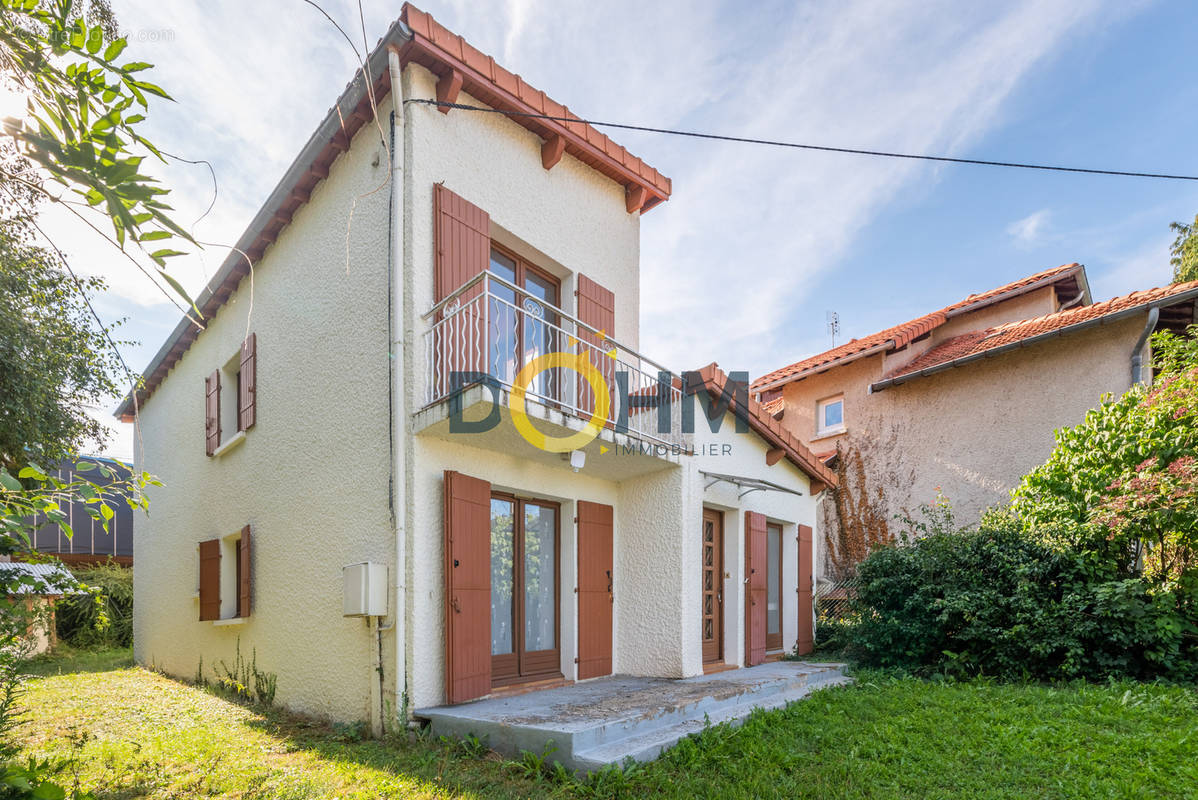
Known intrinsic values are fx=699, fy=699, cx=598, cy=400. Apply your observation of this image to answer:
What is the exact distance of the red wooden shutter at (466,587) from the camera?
5910 mm

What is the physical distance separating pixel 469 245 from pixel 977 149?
526cm

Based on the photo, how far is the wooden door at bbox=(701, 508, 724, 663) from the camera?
852 cm

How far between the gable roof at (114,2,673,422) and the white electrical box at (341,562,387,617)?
224 centimetres

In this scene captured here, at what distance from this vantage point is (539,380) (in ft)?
23.3

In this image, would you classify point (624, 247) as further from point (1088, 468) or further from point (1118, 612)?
point (1118, 612)

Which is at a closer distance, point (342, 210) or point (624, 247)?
point (342, 210)

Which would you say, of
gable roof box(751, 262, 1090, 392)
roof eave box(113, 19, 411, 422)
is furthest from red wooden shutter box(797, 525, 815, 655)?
roof eave box(113, 19, 411, 422)

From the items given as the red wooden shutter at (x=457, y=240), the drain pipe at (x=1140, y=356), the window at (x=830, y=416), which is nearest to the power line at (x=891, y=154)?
the red wooden shutter at (x=457, y=240)

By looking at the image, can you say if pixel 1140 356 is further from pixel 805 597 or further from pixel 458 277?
pixel 458 277

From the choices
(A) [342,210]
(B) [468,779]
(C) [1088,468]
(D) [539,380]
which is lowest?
(B) [468,779]

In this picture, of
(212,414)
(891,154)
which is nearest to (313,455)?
(212,414)

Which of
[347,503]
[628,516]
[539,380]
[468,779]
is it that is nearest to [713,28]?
[539,380]

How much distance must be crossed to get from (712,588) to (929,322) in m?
7.90

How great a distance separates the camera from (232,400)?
32.5 ft
